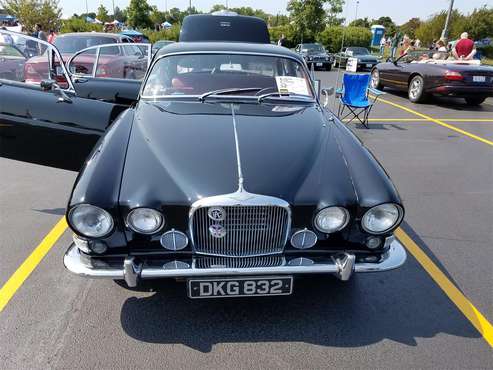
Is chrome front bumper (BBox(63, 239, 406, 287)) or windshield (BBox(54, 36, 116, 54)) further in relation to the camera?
windshield (BBox(54, 36, 116, 54))

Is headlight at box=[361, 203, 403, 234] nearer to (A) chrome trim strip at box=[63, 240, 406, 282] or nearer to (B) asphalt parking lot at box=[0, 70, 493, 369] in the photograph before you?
(A) chrome trim strip at box=[63, 240, 406, 282]

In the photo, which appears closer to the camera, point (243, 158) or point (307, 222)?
point (307, 222)

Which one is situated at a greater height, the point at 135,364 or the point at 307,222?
the point at 307,222

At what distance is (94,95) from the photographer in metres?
5.05

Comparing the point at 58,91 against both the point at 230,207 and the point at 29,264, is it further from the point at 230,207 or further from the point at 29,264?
the point at 230,207

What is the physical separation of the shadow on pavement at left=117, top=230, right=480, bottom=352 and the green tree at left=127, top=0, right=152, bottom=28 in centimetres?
5016

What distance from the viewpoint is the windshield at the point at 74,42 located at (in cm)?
973

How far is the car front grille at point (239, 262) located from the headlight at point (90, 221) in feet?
1.87

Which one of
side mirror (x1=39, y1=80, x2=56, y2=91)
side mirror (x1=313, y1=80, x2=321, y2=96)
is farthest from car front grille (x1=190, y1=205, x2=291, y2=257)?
side mirror (x1=39, y1=80, x2=56, y2=91)

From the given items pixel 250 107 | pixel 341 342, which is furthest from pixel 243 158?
pixel 341 342

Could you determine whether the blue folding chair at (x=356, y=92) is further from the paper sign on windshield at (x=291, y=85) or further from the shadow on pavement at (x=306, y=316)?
the shadow on pavement at (x=306, y=316)

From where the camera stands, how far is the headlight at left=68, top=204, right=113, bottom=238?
2.39 m

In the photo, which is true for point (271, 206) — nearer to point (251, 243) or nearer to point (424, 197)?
point (251, 243)

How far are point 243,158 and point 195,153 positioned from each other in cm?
32
